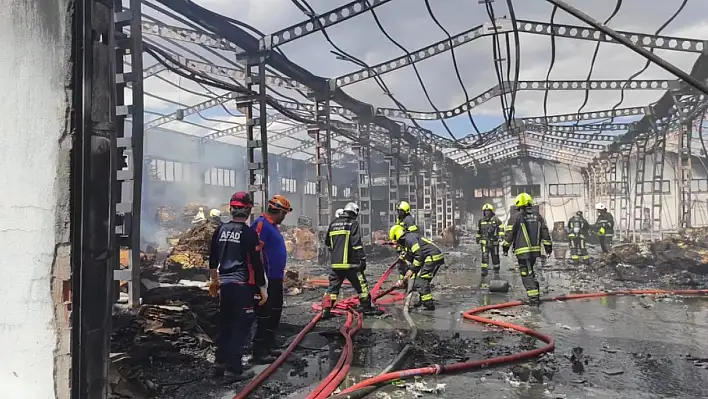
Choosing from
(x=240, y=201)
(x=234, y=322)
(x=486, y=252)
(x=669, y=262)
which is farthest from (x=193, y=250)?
(x=669, y=262)

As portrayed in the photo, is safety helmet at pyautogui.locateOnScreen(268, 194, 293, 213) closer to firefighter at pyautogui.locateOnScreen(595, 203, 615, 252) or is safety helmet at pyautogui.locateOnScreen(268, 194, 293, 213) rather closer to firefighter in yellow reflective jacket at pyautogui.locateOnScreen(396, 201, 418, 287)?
firefighter in yellow reflective jacket at pyautogui.locateOnScreen(396, 201, 418, 287)

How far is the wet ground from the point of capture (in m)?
4.38

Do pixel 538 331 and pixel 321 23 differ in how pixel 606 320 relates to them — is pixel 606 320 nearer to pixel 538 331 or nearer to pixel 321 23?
pixel 538 331

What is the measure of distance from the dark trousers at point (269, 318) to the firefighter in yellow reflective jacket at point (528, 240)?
4676mm

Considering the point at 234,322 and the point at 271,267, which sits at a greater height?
the point at 271,267

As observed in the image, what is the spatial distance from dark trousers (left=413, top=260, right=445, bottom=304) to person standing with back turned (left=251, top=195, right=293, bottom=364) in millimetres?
3075

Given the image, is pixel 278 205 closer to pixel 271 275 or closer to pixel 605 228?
pixel 271 275

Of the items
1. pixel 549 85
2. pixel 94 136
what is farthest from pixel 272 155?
pixel 94 136

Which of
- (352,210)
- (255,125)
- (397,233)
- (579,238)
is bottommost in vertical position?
(579,238)

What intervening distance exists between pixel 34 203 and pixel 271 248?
328 cm

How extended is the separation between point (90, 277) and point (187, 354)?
3134mm

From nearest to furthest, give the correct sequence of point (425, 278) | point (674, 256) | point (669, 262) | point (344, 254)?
point (344, 254), point (425, 278), point (669, 262), point (674, 256)

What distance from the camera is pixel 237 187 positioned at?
2992 cm

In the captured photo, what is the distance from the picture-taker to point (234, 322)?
Result: 474cm
